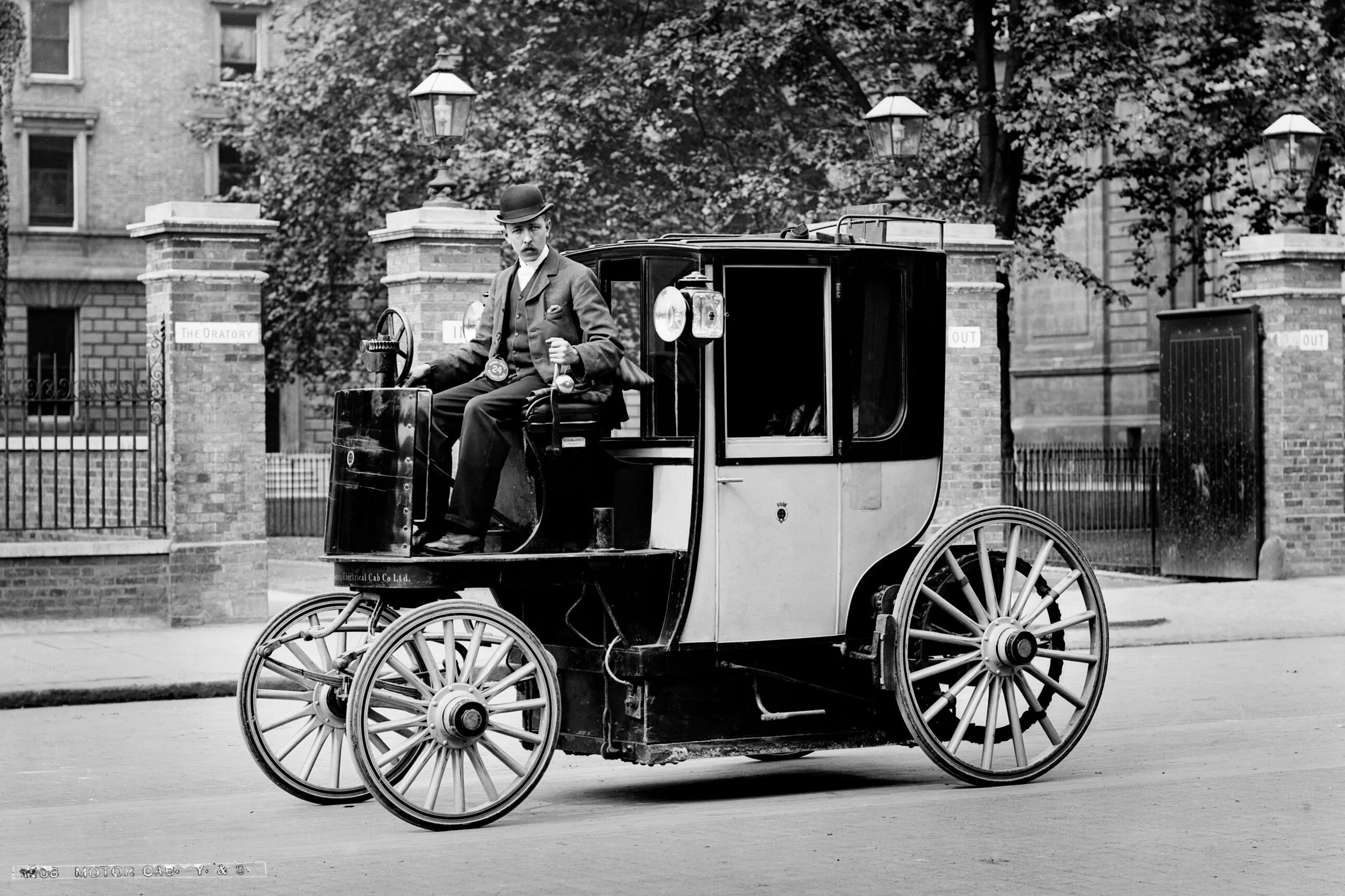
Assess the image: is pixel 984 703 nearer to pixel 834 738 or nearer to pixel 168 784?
pixel 834 738

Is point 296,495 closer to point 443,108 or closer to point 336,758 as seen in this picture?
point 443,108

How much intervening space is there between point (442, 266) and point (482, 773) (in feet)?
30.6

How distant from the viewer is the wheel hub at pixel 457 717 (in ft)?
25.4

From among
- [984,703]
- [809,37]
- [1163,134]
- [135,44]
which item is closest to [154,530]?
[984,703]

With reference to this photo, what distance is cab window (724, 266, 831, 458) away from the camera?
852cm

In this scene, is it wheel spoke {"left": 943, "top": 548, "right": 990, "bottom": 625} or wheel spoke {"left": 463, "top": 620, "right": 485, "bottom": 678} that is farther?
wheel spoke {"left": 943, "top": 548, "right": 990, "bottom": 625}

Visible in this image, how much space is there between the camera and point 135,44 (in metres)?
48.0

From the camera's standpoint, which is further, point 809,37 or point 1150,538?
point 809,37

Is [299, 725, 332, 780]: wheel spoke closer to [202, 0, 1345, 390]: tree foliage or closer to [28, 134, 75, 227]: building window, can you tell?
[202, 0, 1345, 390]: tree foliage

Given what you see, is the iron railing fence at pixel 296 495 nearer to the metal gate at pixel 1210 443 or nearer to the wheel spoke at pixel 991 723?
the metal gate at pixel 1210 443

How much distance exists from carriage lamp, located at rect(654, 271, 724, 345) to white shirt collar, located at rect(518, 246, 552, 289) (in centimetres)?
71

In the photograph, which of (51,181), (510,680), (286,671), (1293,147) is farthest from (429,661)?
(51,181)

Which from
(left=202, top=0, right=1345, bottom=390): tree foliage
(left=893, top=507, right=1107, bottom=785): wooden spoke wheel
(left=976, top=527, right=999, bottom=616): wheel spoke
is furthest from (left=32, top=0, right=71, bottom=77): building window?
(left=976, top=527, right=999, bottom=616): wheel spoke

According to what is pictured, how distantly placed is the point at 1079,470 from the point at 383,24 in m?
12.5
